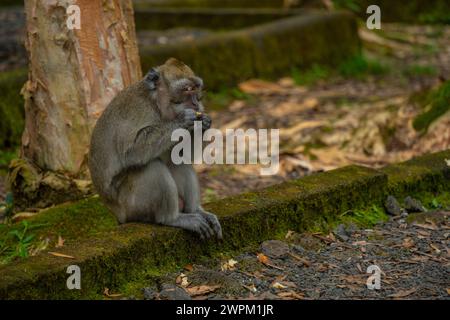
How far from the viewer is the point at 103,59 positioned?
673 cm

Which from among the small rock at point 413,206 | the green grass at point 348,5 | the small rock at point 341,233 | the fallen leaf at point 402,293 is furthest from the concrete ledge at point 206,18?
the fallen leaf at point 402,293

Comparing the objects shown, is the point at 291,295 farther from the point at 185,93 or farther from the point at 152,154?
the point at 185,93

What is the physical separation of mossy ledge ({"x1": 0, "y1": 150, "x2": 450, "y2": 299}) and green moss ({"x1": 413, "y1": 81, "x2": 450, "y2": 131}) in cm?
153

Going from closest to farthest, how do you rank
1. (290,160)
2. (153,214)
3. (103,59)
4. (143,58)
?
(153,214)
(103,59)
(290,160)
(143,58)

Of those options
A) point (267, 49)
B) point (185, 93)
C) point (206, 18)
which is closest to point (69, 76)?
point (185, 93)

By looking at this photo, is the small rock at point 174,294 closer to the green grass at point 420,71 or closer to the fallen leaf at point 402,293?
the fallen leaf at point 402,293

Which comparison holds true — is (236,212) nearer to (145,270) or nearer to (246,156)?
(145,270)

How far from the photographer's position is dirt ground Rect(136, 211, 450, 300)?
190 inches

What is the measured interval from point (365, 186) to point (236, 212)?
1.16 m

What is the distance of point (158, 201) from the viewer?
17.4ft

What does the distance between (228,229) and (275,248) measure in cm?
33

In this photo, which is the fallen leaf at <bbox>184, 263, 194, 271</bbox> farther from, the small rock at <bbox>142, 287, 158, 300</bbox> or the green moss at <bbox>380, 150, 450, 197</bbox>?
the green moss at <bbox>380, 150, 450, 197</bbox>

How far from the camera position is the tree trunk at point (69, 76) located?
21.9 feet
